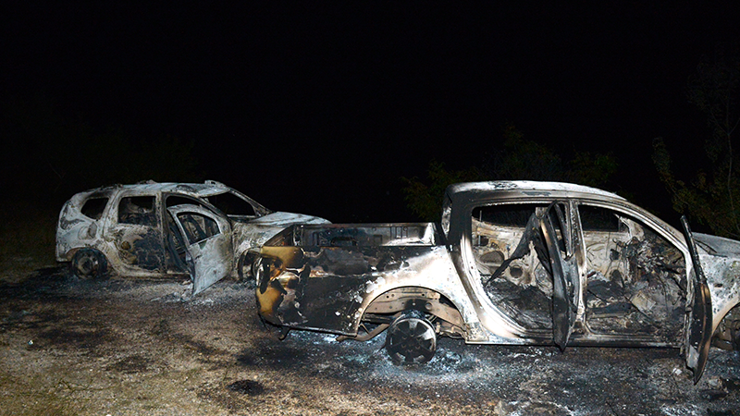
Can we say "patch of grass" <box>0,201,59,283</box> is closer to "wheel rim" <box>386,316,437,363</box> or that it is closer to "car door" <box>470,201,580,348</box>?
"wheel rim" <box>386,316,437,363</box>

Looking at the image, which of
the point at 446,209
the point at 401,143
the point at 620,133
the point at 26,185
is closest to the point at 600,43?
the point at 620,133

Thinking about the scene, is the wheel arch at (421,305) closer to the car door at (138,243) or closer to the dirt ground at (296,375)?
the dirt ground at (296,375)

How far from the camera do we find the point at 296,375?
495cm

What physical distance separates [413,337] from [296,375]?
1161 millimetres

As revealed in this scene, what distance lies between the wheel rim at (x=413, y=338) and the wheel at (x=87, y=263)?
511 cm

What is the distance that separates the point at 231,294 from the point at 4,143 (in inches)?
597

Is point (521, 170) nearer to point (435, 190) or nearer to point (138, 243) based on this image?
point (435, 190)

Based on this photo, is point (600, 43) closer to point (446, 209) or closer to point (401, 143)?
point (401, 143)

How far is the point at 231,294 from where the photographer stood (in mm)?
7289

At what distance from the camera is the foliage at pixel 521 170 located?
11.2 meters

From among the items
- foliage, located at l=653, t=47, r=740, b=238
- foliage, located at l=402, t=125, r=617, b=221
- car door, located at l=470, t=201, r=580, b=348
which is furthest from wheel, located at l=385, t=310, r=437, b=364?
foliage, located at l=402, t=125, r=617, b=221

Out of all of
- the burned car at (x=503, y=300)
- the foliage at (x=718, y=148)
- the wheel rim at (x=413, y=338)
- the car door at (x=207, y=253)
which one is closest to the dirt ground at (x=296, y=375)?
the wheel rim at (x=413, y=338)

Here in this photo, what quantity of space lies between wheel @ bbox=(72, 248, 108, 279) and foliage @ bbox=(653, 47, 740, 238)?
912cm

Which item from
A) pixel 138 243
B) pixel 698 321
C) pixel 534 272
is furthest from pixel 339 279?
pixel 138 243
